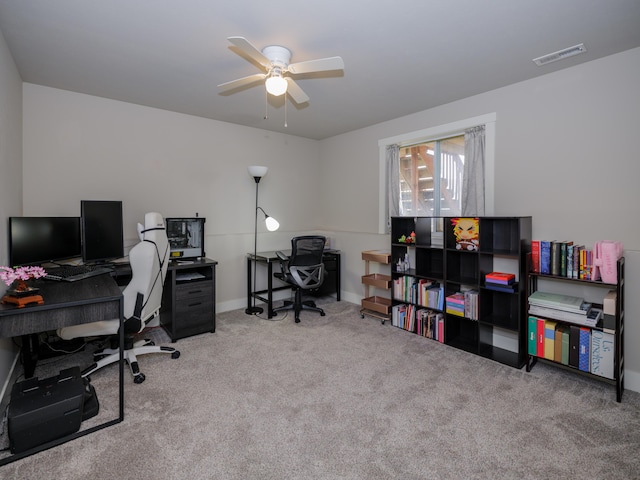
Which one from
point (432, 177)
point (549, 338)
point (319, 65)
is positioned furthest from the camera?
point (432, 177)

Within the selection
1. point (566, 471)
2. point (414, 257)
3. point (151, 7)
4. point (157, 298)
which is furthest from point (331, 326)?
point (151, 7)

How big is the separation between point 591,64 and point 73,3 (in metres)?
3.56

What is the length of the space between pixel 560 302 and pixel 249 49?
2.82 metres

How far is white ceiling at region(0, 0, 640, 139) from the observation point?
1.91 m

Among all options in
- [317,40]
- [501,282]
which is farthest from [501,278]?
[317,40]

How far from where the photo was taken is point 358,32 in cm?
216

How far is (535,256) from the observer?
2.69 meters

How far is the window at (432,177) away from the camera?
3584 millimetres

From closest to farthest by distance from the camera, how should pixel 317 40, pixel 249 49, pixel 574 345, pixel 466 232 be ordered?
1. pixel 249 49
2. pixel 317 40
3. pixel 574 345
4. pixel 466 232

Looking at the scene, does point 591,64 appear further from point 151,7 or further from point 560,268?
point 151,7

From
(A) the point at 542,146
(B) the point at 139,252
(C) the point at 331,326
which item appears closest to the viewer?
(B) the point at 139,252

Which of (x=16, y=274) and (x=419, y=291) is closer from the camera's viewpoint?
(x=16, y=274)

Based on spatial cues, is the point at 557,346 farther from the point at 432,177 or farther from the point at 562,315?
the point at 432,177

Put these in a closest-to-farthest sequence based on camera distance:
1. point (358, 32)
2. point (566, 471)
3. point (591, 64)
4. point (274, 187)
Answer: point (566, 471) → point (358, 32) → point (591, 64) → point (274, 187)
